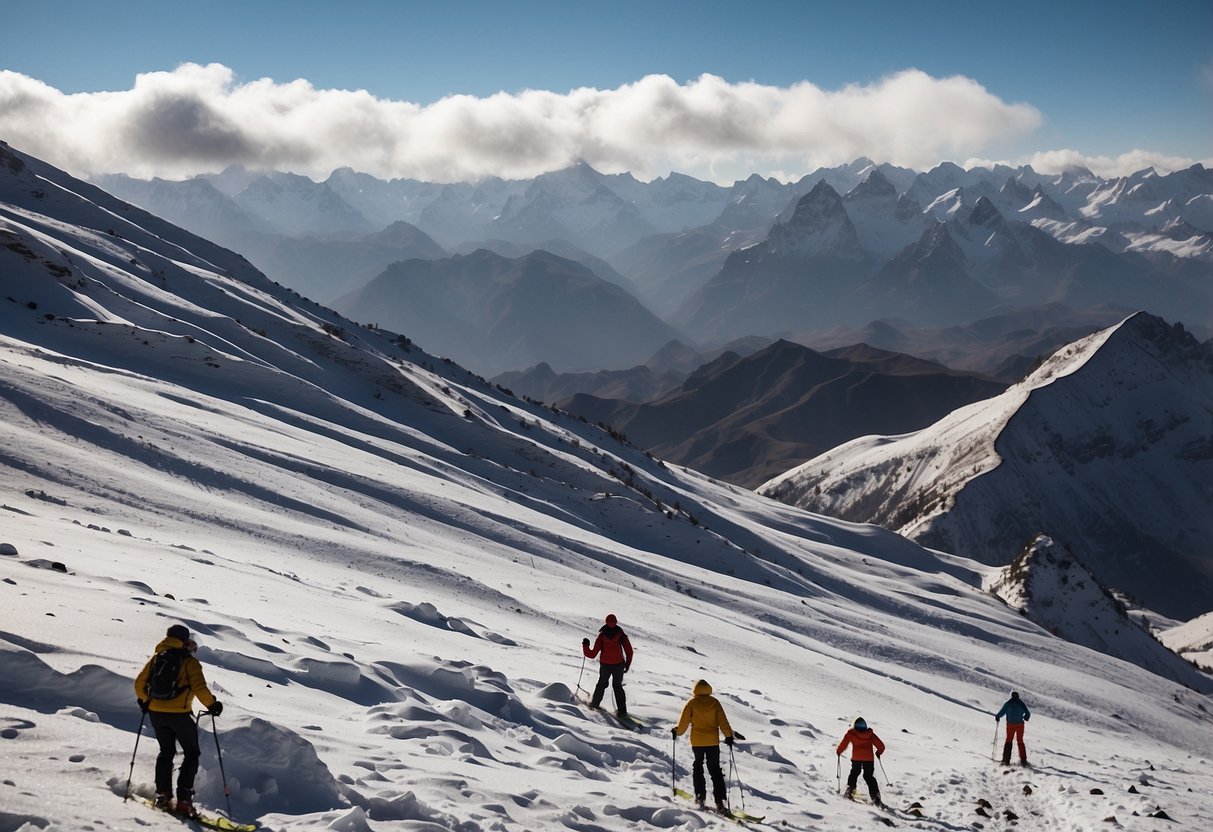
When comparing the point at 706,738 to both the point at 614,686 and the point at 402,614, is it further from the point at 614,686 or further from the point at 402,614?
the point at 402,614

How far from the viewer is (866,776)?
13.2 m

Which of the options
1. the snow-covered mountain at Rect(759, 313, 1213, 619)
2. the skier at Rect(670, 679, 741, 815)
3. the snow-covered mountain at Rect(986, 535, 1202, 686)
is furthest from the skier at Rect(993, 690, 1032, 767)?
the snow-covered mountain at Rect(759, 313, 1213, 619)

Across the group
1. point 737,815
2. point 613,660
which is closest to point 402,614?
point 613,660

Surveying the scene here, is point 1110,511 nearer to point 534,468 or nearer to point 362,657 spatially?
point 534,468

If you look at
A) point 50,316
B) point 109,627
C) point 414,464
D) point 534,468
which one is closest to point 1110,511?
point 534,468

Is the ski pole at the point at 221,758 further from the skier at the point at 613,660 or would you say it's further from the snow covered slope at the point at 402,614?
the skier at the point at 613,660

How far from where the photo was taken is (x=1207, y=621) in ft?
258

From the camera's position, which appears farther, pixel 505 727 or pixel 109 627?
pixel 505 727

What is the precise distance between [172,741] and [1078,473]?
442 feet

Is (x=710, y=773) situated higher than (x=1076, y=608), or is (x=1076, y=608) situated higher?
(x=1076, y=608)

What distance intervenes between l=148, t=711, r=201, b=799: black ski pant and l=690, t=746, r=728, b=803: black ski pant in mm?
5835

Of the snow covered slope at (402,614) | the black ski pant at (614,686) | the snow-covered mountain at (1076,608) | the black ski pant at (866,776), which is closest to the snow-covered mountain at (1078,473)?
the snow-covered mountain at (1076,608)

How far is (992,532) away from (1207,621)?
25949 mm

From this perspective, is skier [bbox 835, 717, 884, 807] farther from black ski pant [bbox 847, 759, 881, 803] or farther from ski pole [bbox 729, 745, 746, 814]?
ski pole [bbox 729, 745, 746, 814]
